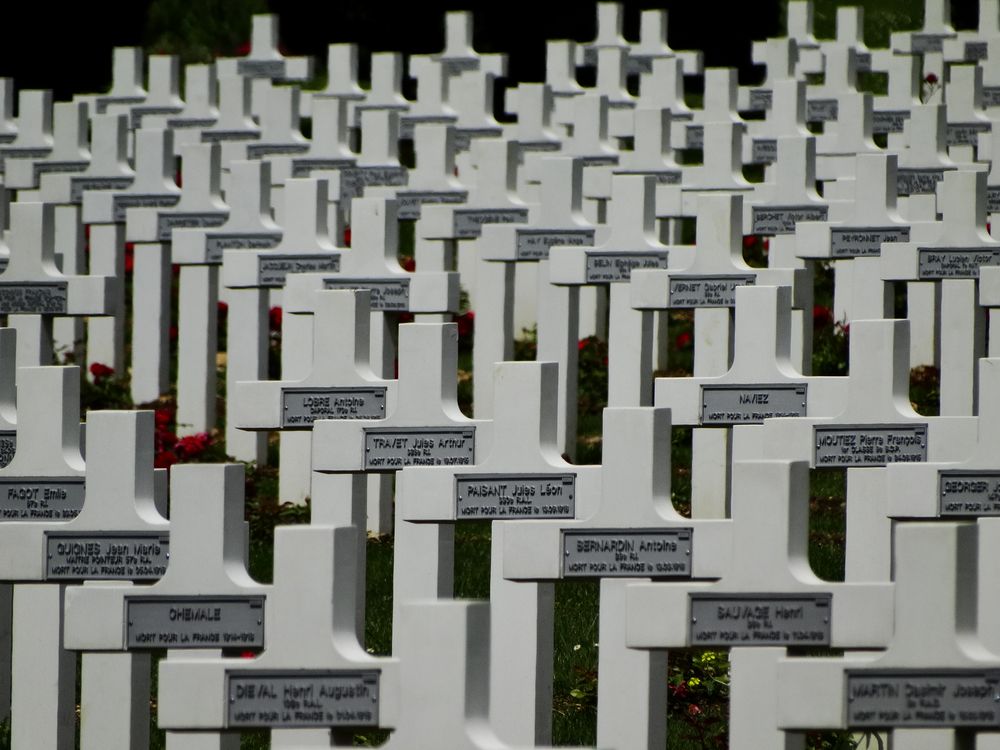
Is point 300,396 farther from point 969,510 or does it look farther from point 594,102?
point 594,102

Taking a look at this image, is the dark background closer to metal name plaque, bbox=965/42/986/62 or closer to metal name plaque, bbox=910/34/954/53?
metal name plaque, bbox=910/34/954/53

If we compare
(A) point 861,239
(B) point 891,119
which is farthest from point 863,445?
(B) point 891,119

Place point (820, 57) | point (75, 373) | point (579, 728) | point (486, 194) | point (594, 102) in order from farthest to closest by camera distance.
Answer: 1. point (820, 57)
2. point (594, 102)
3. point (486, 194)
4. point (579, 728)
5. point (75, 373)

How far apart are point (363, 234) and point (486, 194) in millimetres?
1463

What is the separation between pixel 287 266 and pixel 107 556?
12.7 ft

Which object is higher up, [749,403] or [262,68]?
[262,68]

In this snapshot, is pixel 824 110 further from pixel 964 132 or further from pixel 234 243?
pixel 234 243

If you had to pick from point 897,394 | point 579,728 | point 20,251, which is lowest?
point 579,728

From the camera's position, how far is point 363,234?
8.08 m

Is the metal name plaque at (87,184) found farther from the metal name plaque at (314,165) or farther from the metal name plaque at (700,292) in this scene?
the metal name plaque at (700,292)

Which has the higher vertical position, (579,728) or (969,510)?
(969,510)

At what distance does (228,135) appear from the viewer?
12.4 meters

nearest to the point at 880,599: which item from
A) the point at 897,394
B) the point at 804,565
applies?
the point at 804,565

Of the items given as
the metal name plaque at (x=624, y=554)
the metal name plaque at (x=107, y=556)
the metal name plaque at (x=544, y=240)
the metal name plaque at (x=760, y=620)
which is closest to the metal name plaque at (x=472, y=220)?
the metal name plaque at (x=544, y=240)
